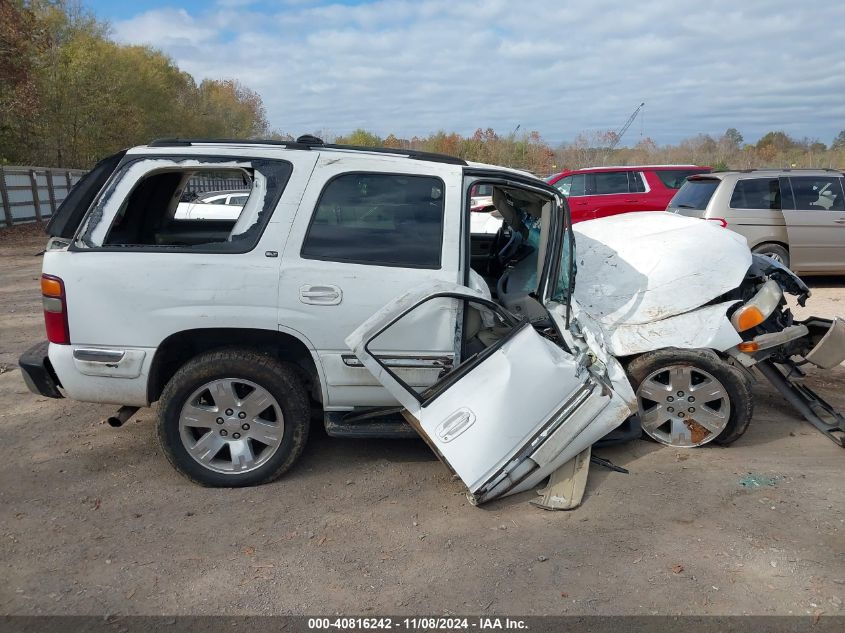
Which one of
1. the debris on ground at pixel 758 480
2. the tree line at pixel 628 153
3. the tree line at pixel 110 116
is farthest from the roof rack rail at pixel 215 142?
the tree line at pixel 628 153

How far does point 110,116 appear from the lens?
29.6 m

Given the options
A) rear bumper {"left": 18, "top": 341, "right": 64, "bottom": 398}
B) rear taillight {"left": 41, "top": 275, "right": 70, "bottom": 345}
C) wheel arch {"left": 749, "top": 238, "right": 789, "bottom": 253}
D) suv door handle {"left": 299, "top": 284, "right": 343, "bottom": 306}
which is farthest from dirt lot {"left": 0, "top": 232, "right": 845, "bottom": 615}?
wheel arch {"left": 749, "top": 238, "right": 789, "bottom": 253}

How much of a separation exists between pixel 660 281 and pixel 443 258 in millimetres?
1639

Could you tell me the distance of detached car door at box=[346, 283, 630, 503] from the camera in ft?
11.9

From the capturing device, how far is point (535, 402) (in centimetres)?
372

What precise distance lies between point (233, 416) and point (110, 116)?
98.4ft

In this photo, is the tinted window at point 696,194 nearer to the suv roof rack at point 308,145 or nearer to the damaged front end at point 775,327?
the damaged front end at point 775,327

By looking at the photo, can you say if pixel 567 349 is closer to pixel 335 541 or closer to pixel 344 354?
pixel 344 354

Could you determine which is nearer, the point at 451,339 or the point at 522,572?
the point at 522,572

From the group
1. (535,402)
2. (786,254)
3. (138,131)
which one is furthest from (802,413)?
(138,131)

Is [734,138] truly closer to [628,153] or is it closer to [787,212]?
[628,153]

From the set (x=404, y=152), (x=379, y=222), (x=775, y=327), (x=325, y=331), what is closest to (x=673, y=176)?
(x=775, y=327)

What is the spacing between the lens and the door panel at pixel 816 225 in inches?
385

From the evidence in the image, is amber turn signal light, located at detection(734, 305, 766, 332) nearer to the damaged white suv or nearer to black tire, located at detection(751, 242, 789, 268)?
the damaged white suv
